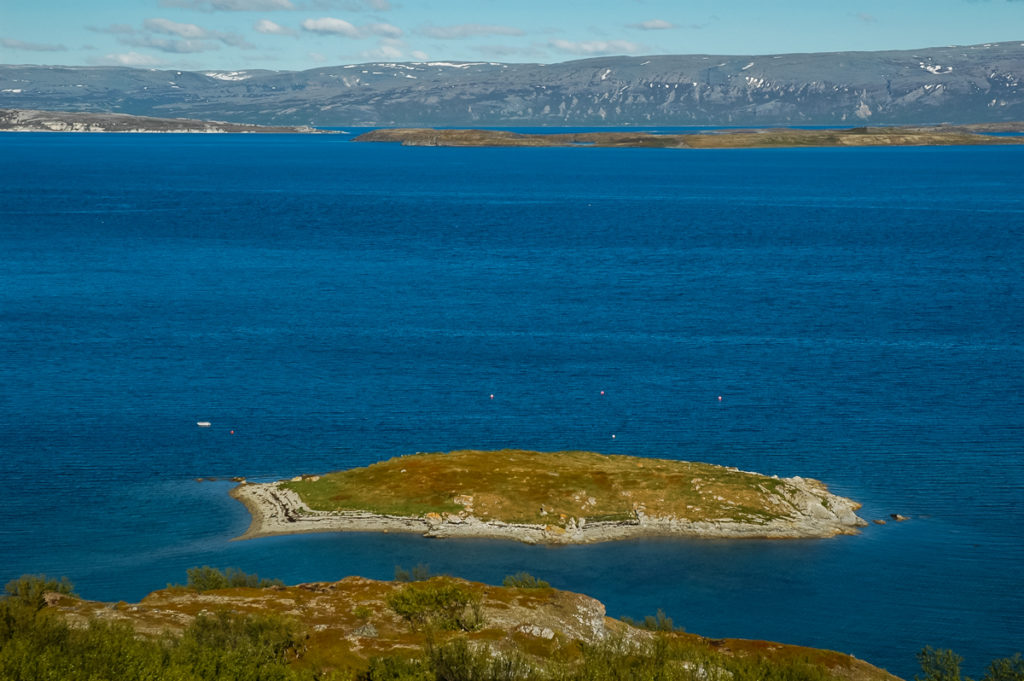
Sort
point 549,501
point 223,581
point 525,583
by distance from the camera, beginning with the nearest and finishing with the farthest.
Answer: point 223,581
point 525,583
point 549,501

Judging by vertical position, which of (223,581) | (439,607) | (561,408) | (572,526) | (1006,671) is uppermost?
(439,607)

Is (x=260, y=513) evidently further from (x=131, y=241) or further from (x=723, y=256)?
(x=131, y=241)

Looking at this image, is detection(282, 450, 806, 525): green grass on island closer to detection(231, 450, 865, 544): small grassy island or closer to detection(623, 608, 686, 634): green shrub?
detection(231, 450, 865, 544): small grassy island

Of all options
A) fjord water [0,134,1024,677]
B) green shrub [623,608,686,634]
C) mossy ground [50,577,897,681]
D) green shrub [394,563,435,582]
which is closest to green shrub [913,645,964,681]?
fjord water [0,134,1024,677]

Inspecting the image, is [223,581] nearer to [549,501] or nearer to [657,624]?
[657,624]

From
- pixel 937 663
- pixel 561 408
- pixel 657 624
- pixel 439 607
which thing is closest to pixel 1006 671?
pixel 937 663
